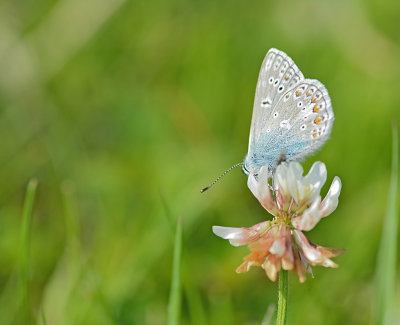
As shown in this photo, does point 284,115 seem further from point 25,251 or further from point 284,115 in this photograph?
point 25,251

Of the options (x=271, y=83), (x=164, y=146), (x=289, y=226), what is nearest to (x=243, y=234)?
(x=289, y=226)

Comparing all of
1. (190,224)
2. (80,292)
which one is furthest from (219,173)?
(80,292)

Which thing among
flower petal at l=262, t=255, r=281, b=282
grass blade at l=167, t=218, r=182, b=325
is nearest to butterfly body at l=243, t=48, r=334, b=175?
grass blade at l=167, t=218, r=182, b=325

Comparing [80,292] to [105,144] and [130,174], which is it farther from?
[105,144]

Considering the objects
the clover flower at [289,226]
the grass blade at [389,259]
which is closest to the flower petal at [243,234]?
the clover flower at [289,226]

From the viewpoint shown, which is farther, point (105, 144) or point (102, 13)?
point (102, 13)

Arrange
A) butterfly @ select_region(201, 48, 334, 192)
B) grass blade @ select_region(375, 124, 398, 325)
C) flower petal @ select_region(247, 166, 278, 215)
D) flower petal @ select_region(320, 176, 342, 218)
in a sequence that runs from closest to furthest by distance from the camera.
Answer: flower petal @ select_region(320, 176, 342, 218)
flower petal @ select_region(247, 166, 278, 215)
grass blade @ select_region(375, 124, 398, 325)
butterfly @ select_region(201, 48, 334, 192)

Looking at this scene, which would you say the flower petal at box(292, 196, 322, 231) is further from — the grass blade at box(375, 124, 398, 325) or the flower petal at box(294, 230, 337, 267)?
the grass blade at box(375, 124, 398, 325)
